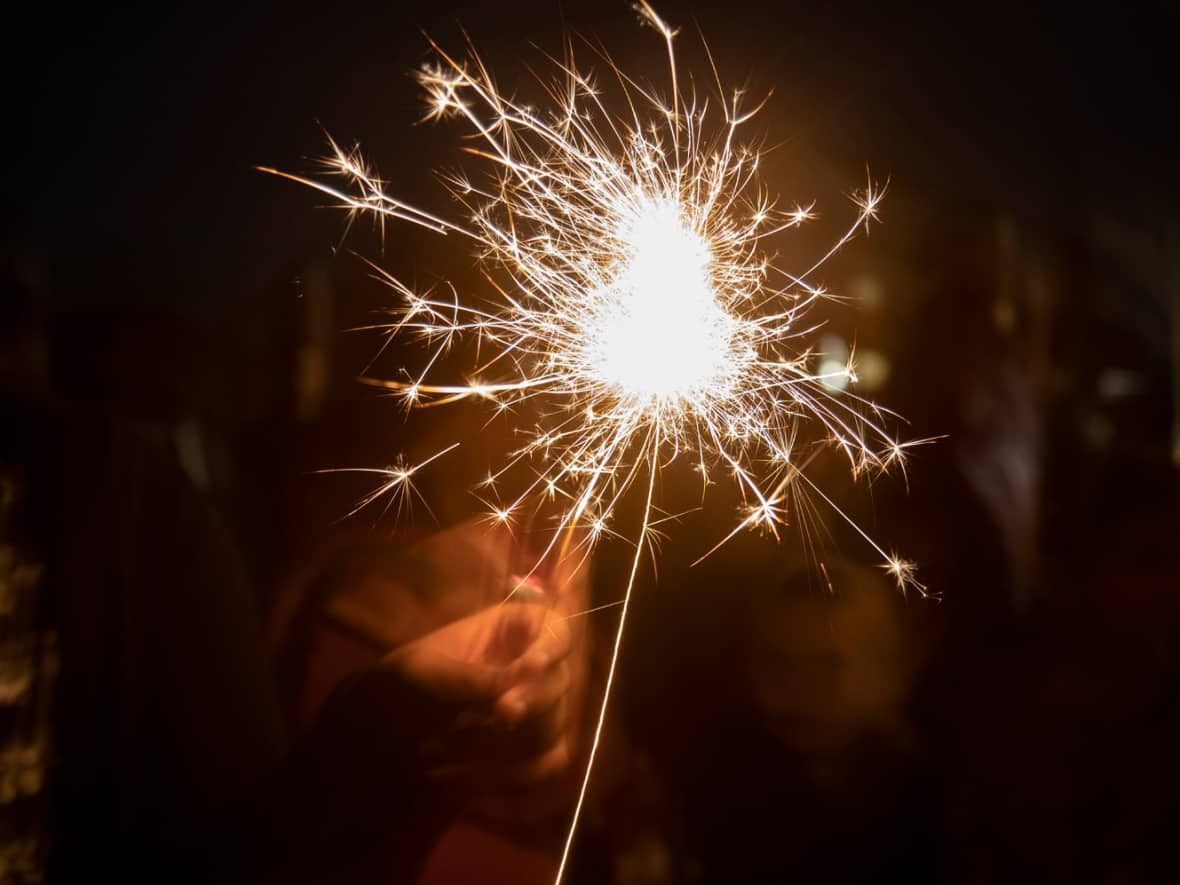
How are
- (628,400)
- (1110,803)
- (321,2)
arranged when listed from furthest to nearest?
(1110,803) → (321,2) → (628,400)

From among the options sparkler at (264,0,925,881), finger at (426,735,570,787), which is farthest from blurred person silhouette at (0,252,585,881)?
sparkler at (264,0,925,881)

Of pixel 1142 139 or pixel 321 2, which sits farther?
pixel 1142 139

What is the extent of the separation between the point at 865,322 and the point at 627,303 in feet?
0.90

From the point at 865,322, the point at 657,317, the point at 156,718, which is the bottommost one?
the point at 156,718

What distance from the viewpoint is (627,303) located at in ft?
2.32

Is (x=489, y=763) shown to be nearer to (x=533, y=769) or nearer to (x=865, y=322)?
(x=533, y=769)

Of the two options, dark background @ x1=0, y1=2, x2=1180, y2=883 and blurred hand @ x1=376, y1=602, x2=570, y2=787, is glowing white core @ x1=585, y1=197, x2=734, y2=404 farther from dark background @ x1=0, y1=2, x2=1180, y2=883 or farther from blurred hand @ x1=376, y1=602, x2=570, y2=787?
blurred hand @ x1=376, y1=602, x2=570, y2=787

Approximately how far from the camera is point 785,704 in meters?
0.84

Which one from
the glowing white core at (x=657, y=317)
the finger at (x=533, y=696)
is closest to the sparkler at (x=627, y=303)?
the glowing white core at (x=657, y=317)

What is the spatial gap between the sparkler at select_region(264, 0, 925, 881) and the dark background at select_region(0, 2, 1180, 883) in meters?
0.04

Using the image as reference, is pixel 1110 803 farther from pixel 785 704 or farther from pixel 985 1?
pixel 985 1

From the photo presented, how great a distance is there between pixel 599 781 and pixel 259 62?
949 millimetres

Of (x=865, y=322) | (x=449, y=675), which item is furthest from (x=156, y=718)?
(x=865, y=322)

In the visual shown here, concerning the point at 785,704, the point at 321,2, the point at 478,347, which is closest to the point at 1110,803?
the point at 785,704
